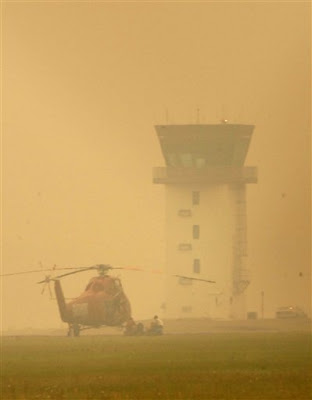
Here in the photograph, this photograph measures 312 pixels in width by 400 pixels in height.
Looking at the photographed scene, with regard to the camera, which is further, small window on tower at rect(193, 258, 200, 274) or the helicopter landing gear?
small window on tower at rect(193, 258, 200, 274)

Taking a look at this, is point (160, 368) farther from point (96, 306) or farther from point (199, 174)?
point (199, 174)

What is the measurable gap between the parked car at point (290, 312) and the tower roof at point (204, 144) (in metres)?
6.03

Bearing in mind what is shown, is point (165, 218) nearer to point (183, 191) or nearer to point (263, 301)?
point (183, 191)

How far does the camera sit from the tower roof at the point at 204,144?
51.1 m

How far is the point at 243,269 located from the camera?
170 feet

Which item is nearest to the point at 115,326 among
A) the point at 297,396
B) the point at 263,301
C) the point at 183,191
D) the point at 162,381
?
the point at 263,301

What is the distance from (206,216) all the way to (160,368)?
29.9 metres

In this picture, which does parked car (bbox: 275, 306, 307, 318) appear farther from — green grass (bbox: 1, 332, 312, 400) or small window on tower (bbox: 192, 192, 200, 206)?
green grass (bbox: 1, 332, 312, 400)

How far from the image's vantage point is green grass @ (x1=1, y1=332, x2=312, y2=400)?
2170 cm

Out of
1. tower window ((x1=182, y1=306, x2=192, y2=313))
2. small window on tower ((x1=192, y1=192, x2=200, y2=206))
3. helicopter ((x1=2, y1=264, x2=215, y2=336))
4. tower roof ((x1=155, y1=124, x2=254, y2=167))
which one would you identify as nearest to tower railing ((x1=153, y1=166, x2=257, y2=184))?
tower roof ((x1=155, y1=124, x2=254, y2=167))

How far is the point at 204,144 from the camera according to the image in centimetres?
5238

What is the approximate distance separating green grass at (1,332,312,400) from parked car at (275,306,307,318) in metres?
9.25

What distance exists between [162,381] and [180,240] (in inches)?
1255

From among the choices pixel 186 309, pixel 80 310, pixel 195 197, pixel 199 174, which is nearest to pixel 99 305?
pixel 80 310
